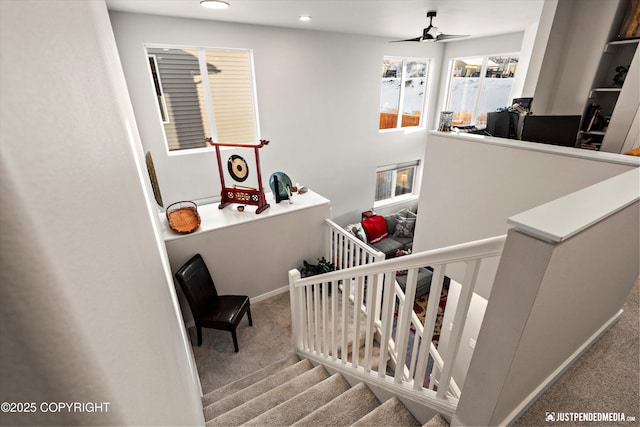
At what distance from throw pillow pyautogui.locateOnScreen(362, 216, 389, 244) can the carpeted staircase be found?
392cm

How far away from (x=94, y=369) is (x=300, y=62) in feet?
17.6

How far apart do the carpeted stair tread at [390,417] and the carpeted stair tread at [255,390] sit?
3.60 ft

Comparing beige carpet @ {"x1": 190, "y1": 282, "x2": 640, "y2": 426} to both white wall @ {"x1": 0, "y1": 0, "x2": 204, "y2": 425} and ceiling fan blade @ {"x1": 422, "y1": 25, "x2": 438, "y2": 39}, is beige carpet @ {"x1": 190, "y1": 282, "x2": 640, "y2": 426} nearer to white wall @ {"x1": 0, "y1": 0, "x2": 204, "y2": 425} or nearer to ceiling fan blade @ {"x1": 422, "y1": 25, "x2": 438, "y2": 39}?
white wall @ {"x1": 0, "y1": 0, "x2": 204, "y2": 425}

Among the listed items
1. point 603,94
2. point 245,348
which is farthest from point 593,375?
point 603,94

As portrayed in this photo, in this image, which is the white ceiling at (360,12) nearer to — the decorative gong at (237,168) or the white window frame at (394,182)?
the decorative gong at (237,168)

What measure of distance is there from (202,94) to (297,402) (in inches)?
170

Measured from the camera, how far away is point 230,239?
2992 millimetres

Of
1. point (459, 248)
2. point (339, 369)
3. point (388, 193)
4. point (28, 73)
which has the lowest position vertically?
point (388, 193)

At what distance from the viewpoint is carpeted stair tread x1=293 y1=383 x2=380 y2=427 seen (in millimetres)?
1612

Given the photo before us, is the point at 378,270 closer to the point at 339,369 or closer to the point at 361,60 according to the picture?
the point at 339,369

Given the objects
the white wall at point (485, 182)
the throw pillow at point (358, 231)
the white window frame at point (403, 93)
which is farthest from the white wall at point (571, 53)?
the throw pillow at point (358, 231)

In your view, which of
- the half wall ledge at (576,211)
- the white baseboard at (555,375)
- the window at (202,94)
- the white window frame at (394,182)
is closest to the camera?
the half wall ledge at (576,211)

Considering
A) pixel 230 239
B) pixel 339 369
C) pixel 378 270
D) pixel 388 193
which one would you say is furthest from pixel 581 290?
pixel 388 193

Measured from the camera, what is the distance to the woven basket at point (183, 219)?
9.02ft
